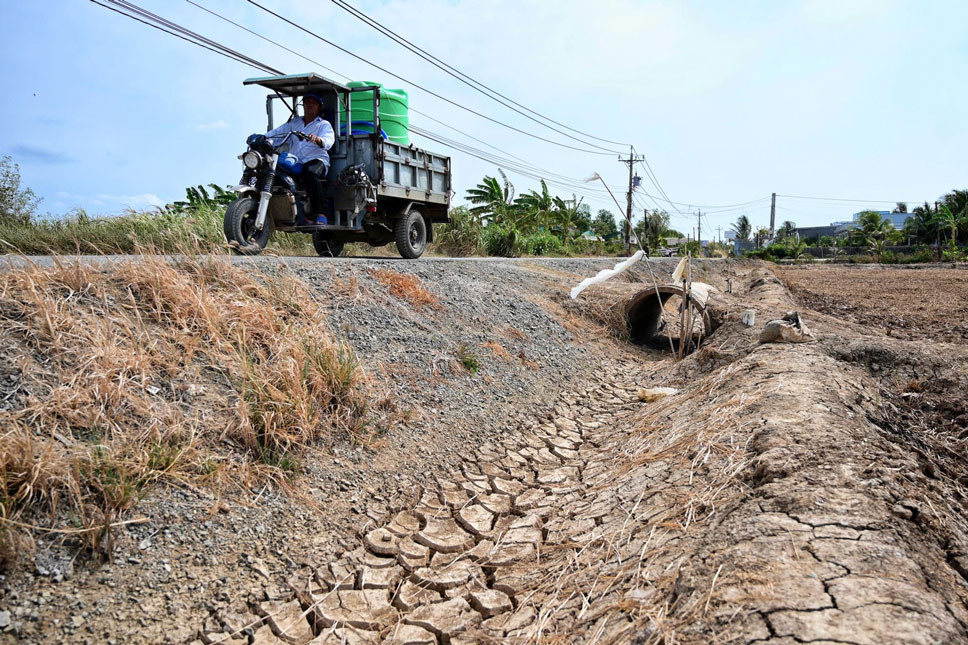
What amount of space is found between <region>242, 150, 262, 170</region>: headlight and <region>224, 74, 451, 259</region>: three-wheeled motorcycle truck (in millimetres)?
11

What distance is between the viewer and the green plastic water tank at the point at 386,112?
9.16 meters

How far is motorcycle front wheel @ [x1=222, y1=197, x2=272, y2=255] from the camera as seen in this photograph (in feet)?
22.3

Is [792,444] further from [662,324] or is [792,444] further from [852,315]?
[852,315]

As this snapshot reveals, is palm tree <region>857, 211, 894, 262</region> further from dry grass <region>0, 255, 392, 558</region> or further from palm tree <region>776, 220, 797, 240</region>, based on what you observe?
dry grass <region>0, 255, 392, 558</region>

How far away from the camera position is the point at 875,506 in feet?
8.81

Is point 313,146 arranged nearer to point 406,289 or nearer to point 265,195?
point 265,195

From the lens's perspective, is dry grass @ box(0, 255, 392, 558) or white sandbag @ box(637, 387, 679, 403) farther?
Result: white sandbag @ box(637, 387, 679, 403)

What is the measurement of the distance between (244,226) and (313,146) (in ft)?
4.92

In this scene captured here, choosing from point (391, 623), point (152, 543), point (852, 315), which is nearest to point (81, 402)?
point (152, 543)

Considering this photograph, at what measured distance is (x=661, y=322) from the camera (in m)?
11.4

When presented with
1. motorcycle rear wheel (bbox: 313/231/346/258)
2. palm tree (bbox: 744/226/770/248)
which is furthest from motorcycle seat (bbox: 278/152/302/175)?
palm tree (bbox: 744/226/770/248)

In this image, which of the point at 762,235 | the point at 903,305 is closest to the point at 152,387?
the point at 903,305

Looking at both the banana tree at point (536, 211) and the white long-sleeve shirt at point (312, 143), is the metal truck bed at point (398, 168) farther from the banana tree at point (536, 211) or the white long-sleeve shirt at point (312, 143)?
the banana tree at point (536, 211)

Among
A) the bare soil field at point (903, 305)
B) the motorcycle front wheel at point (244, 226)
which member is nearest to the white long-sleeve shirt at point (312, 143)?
the motorcycle front wheel at point (244, 226)
